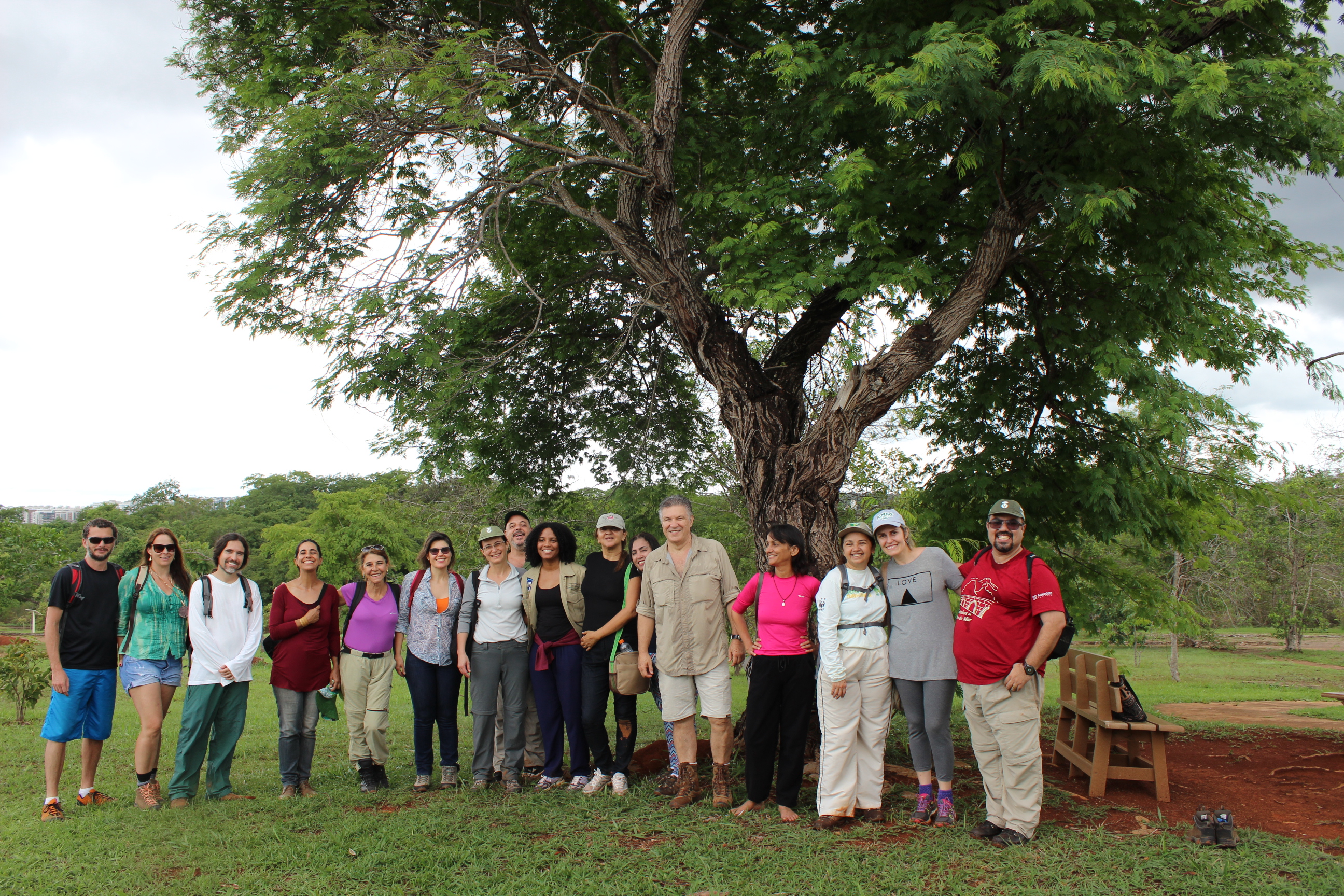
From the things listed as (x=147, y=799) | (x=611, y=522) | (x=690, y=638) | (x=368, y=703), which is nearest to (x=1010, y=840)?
(x=690, y=638)

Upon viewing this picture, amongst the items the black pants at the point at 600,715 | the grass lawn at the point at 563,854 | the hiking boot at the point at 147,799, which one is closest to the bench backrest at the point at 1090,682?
the grass lawn at the point at 563,854

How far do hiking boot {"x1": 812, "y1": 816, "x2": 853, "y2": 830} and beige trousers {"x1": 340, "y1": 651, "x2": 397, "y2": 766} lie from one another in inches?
120

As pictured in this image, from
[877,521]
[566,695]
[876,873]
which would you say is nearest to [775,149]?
[877,521]

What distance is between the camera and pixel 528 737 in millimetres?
6371

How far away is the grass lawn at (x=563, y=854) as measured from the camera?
418cm

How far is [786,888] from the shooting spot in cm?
414

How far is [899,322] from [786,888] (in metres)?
6.17

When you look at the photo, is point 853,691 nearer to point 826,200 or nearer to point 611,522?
point 611,522

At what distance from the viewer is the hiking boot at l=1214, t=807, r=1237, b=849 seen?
14.7 feet

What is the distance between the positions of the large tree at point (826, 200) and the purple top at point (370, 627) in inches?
88.2

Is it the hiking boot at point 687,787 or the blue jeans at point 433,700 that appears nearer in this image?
the hiking boot at point 687,787

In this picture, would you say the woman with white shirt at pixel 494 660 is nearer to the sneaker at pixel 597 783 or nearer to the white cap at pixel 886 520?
the sneaker at pixel 597 783

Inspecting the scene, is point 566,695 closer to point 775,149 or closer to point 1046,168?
point 775,149

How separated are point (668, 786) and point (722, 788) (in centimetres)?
47
